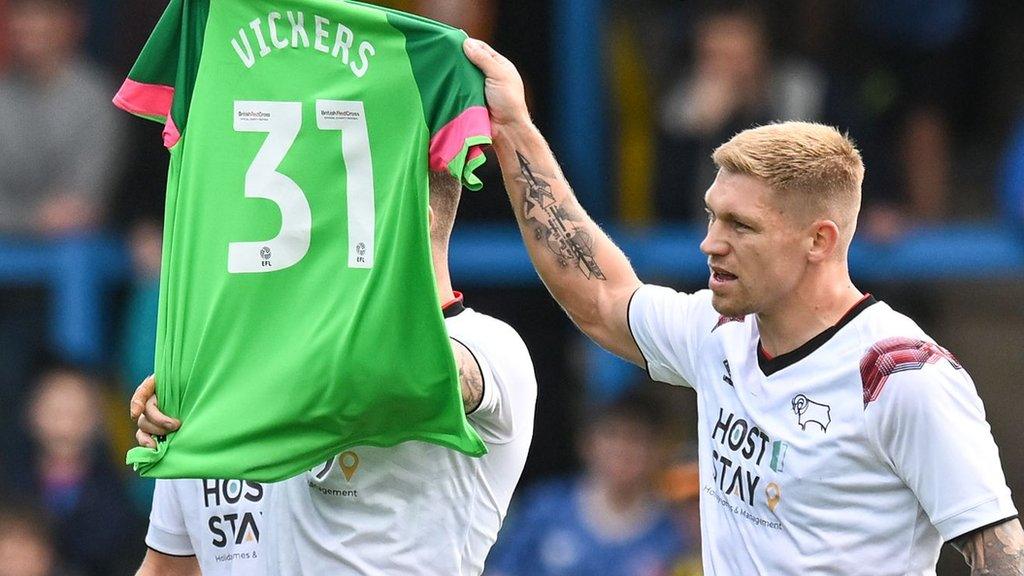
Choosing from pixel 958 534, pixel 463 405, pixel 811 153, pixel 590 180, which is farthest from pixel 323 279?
pixel 590 180

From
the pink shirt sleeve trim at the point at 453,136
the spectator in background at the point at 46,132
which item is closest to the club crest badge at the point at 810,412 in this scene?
the pink shirt sleeve trim at the point at 453,136

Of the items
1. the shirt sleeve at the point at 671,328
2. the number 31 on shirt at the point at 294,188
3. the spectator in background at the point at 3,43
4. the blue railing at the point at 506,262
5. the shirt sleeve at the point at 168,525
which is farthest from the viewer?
the spectator in background at the point at 3,43

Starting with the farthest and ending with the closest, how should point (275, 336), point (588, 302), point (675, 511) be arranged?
1. point (675, 511)
2. point (588, 302)
3. point (275, 336)

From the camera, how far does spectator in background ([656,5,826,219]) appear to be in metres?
7.62

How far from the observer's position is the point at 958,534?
3.63 meters

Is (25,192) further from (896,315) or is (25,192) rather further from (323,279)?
(896,315)

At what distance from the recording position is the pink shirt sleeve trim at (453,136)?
12.6 feet

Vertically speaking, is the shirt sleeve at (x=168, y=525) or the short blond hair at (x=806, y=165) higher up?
the short blond hair at (x=806, y=165)

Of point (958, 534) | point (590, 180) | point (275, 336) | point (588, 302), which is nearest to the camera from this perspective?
point (958, 534)

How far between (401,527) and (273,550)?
359 mm

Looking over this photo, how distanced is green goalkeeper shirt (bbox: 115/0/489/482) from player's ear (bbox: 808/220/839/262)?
0.83 metres

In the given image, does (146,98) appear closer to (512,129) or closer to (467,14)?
(512,129)

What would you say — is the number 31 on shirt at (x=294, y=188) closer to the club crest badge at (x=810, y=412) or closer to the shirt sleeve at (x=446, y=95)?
the shirt sleeve at (x=446, y=95)

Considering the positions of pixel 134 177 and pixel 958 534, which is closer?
pixel 958 534
